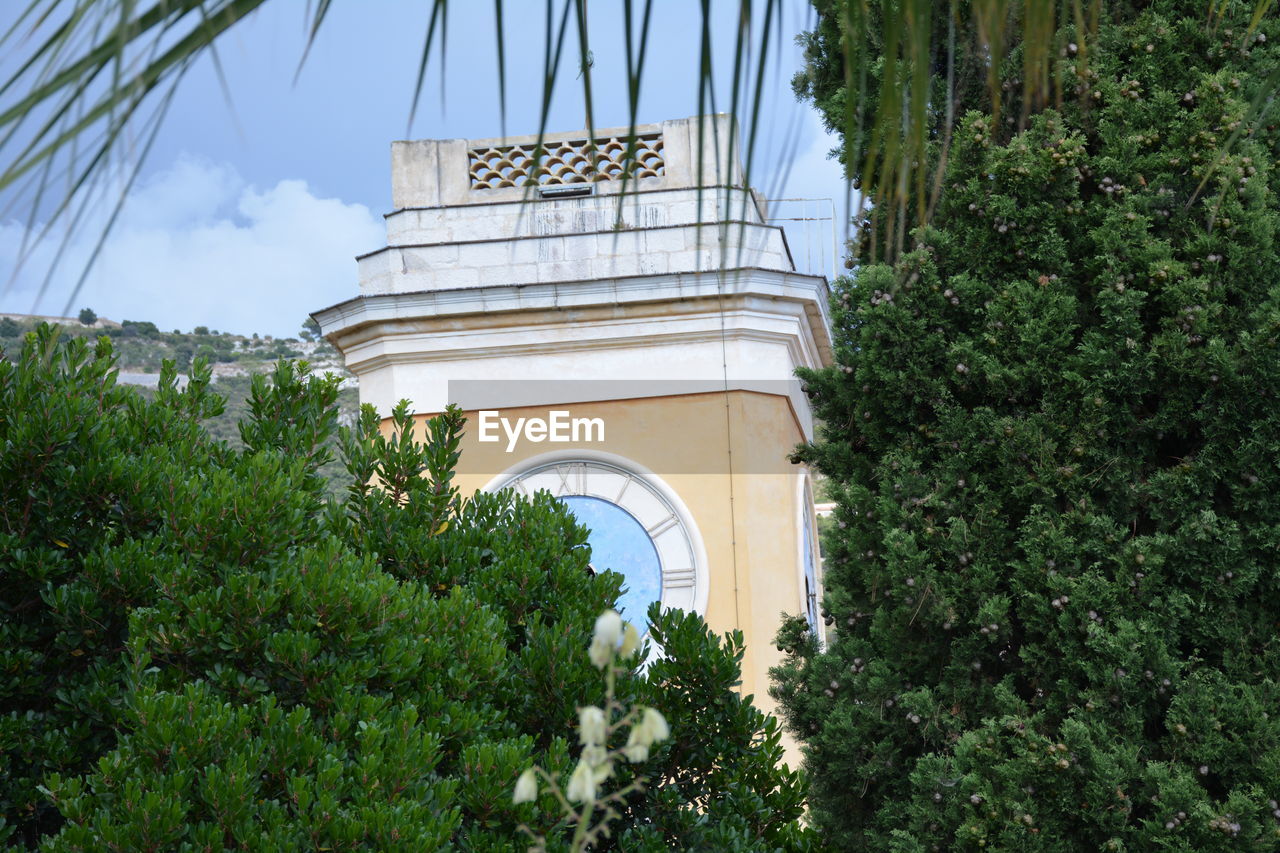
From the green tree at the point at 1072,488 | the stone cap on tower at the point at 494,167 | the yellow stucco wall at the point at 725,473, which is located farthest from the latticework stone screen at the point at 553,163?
the green tree at the point at 1072,488

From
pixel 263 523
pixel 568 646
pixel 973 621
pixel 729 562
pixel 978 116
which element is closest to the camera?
pixel 263 523

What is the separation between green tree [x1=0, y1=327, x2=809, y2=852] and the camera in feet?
11.7

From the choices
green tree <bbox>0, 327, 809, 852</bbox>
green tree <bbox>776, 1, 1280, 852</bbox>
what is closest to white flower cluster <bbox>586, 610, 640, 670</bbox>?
green tree <bbox>0, 327, 809, 852</bbox>

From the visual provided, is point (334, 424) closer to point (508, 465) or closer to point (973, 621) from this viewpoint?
point (973, 621)

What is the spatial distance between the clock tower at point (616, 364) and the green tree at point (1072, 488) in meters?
3.98

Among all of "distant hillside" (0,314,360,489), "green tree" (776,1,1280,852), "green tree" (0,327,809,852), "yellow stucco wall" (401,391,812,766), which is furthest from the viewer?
"distant hillside" (0,314,360,489)

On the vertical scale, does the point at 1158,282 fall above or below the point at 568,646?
above

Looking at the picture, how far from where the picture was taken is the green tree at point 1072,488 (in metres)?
4.51

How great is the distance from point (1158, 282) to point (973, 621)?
4.59 ft

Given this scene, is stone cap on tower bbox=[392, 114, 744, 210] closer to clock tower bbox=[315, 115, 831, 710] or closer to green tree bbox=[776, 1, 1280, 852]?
clock tower bbox=[315, 115, 831, 710]

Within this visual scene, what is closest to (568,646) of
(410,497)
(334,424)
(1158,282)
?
(410,497)

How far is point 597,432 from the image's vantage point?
9750 mm

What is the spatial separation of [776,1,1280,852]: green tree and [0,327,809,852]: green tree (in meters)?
0.65

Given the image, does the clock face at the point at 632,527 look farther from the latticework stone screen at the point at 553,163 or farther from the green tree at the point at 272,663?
the green tree at the point at 272,663
